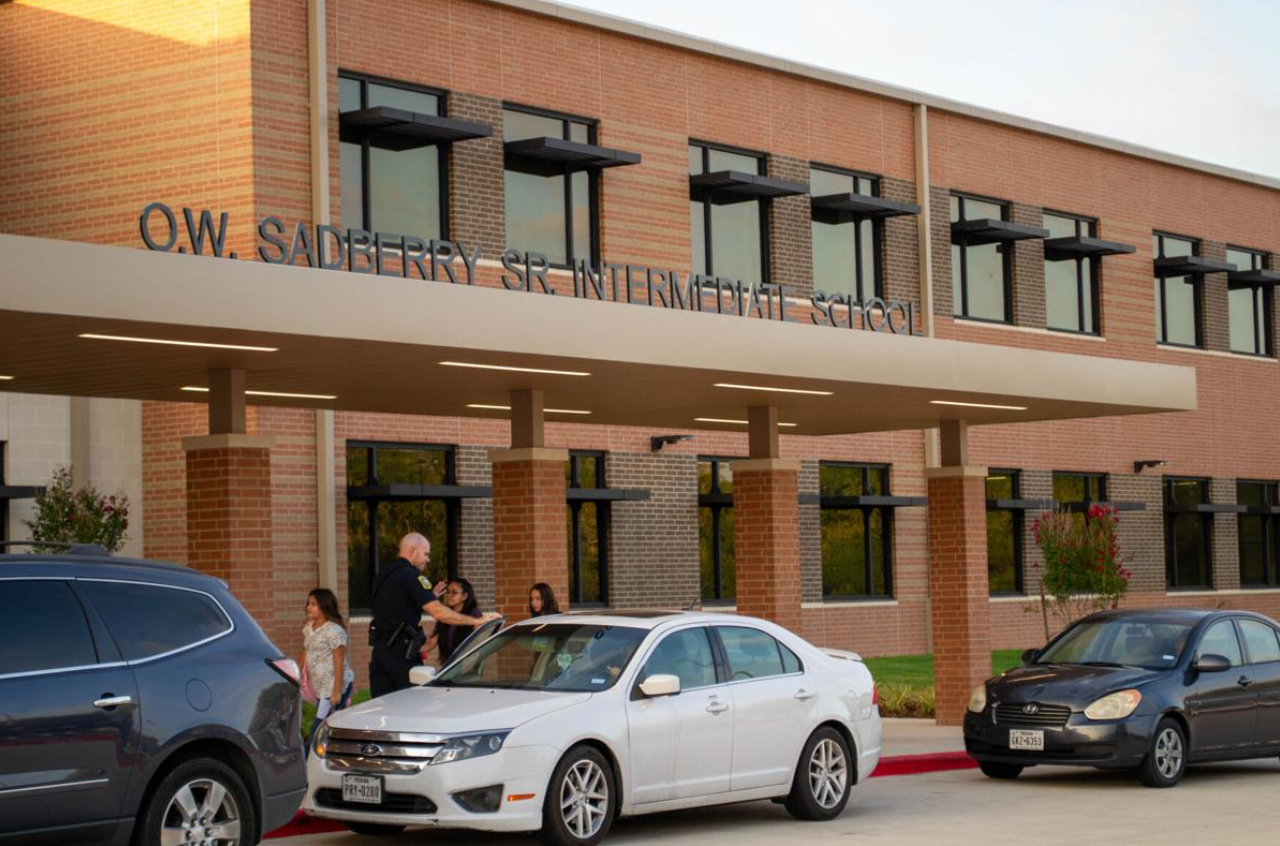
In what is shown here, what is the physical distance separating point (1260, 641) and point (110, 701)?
11438 millimetres

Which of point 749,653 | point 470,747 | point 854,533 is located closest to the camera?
point 470,747

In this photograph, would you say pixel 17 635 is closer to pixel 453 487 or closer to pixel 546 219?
pixel 453 487

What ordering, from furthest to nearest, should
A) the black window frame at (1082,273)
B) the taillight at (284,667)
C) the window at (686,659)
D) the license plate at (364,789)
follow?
the black window frame at (1082,273) → the window at (686,659) → the license plate at (364,789) → the taillight at (284,667)

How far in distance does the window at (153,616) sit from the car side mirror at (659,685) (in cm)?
323

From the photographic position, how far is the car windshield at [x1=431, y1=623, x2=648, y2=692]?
41.8 ft

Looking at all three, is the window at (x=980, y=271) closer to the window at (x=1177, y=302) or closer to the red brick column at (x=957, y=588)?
the window at (x=1177, y=302)

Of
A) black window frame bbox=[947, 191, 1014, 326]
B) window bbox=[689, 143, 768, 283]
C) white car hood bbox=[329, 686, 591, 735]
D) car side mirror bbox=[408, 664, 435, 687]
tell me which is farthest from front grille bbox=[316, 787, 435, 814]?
black window frame bbox=[947, 191, 1014, 326]

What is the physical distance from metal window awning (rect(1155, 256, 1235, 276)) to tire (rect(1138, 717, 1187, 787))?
26336 millimetres

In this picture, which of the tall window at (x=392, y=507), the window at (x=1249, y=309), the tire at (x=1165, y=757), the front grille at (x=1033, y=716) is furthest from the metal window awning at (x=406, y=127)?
the window at (x=1249, y=309)

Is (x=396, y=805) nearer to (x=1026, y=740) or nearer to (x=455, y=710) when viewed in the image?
(x=455, y=710)

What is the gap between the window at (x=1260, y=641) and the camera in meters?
17.2

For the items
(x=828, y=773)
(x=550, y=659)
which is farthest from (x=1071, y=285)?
(x=550, y=659)

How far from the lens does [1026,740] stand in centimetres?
1602

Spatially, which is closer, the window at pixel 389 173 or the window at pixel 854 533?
the window at pixel 389 173
